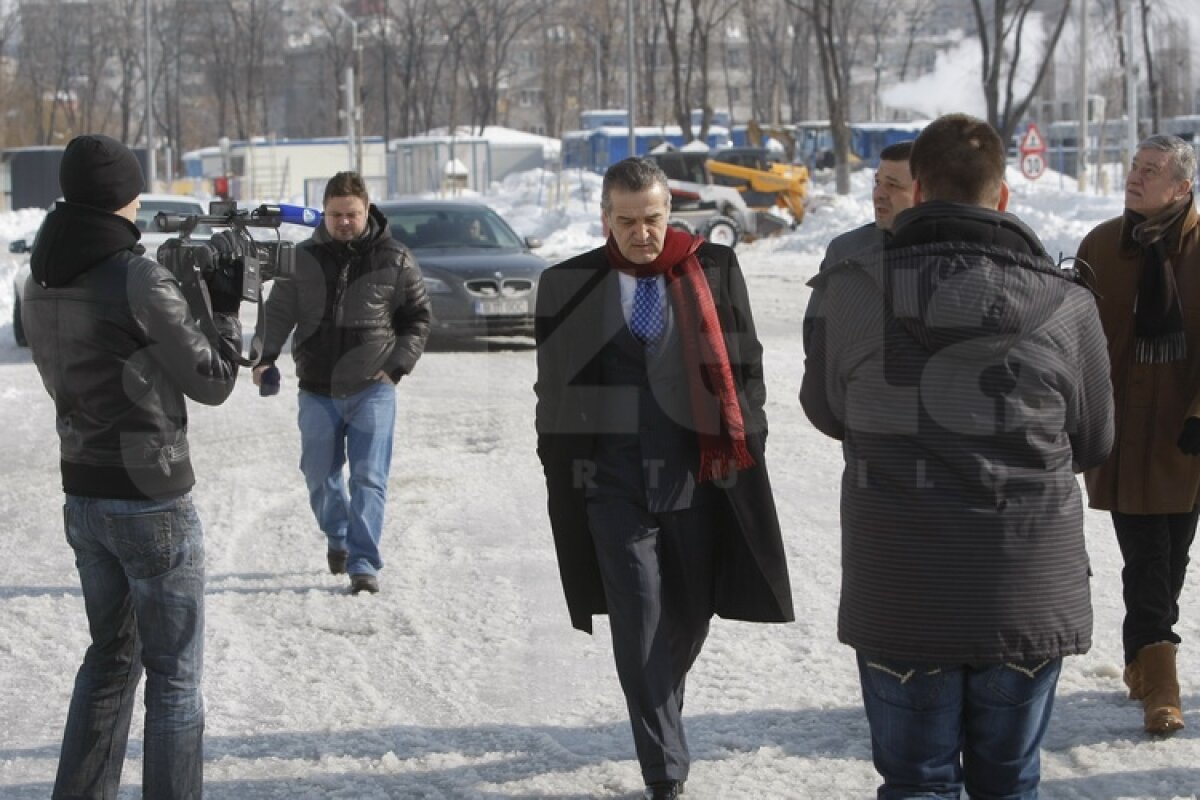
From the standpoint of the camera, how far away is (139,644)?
466cm

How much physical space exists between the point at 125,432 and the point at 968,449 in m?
2.10

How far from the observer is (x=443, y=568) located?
8.30m

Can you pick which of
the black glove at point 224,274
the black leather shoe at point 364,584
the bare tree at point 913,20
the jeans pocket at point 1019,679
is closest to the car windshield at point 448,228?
the black leather shoe at point 364,584

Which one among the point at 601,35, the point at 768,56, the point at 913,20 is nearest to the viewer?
the point at 601,35

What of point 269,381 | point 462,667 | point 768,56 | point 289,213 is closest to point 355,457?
point 269,381

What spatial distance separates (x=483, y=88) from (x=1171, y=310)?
69.8 m

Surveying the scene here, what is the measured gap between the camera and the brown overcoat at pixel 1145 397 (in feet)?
18.3

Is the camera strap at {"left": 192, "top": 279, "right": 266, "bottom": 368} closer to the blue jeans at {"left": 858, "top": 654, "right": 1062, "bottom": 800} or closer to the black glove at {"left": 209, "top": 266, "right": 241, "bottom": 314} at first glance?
the black glove at {"left": 209, "top": 266, "right": 241, "bottom": 314}

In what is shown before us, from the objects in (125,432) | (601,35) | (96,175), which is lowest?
(125,432)

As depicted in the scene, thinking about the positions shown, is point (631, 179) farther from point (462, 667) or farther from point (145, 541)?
point (462, 667)

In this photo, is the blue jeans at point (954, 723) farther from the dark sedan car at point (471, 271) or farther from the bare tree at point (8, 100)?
the bare tree at point (8, 100)

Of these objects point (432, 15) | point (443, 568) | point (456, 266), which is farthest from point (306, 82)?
point (443, 568)

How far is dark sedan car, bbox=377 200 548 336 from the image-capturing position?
1720 centimetres

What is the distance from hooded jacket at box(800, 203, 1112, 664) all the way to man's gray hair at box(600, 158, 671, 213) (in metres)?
1.33
